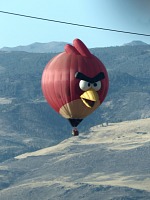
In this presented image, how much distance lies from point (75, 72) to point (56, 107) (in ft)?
19.0

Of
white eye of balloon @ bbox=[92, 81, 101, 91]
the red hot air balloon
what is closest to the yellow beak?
the red hot air balloon

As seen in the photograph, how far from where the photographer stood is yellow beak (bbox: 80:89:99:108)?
67556 mm

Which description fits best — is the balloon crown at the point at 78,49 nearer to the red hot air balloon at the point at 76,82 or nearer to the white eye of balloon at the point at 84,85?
the red hot air balloon at the point at 76,82

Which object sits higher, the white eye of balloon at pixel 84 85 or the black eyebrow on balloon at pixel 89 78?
the black eyebrow on balloon at pixel 89 78

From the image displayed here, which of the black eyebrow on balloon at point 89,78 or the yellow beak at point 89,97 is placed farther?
the black eyebrow on balloon at point 89,78

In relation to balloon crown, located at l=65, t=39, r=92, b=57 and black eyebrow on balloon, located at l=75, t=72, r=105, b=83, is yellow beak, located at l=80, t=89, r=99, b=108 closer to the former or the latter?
black eyebrow on balloon, located at l=75, t=72, r=105, b=83

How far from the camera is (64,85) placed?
7144 cm

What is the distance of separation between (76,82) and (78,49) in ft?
10.4

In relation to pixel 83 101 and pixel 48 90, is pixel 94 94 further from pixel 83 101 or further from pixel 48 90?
pixel 48 90

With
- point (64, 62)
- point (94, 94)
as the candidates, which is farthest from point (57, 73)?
point (94, 94)

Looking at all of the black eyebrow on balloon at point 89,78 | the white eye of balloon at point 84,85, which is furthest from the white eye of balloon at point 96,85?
the white eye of balloon at point 84,85

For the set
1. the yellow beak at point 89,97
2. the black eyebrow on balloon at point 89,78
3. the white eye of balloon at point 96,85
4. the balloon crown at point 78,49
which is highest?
the balloon crown at point 78,49

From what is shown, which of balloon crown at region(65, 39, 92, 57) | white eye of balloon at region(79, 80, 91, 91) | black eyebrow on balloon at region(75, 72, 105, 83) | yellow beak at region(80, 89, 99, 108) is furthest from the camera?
balloon crown at region(65, 39, 92, 57)

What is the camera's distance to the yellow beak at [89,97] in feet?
222
